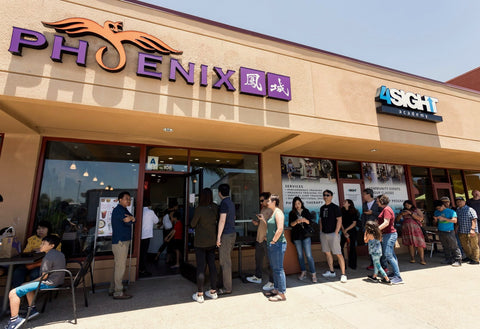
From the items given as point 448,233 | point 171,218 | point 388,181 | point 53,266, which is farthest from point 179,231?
point 388,181

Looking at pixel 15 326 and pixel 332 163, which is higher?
pixel 332 163

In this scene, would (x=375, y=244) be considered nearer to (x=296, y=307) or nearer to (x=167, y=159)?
(x=296, y=307)

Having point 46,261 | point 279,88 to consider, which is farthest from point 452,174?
point 46,261

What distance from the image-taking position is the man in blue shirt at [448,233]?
20.0ft

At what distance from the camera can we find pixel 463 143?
666cm

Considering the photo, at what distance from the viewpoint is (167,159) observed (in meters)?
5.84

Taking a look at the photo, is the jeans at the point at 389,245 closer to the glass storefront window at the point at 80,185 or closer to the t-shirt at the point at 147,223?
the t-shirt at the point at 147,223

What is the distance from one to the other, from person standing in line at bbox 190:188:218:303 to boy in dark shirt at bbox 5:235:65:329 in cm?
195

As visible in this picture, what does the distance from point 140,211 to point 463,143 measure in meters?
8.79

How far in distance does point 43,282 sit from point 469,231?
363 inches

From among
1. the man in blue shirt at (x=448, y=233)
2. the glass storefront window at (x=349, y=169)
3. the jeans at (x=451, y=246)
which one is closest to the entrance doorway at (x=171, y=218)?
the glass storefront window at (x=349, y=169)

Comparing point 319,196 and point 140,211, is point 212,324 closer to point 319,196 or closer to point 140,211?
point 140,211

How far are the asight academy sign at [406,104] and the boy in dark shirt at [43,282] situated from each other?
6.93 metres

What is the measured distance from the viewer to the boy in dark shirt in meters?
3.04
